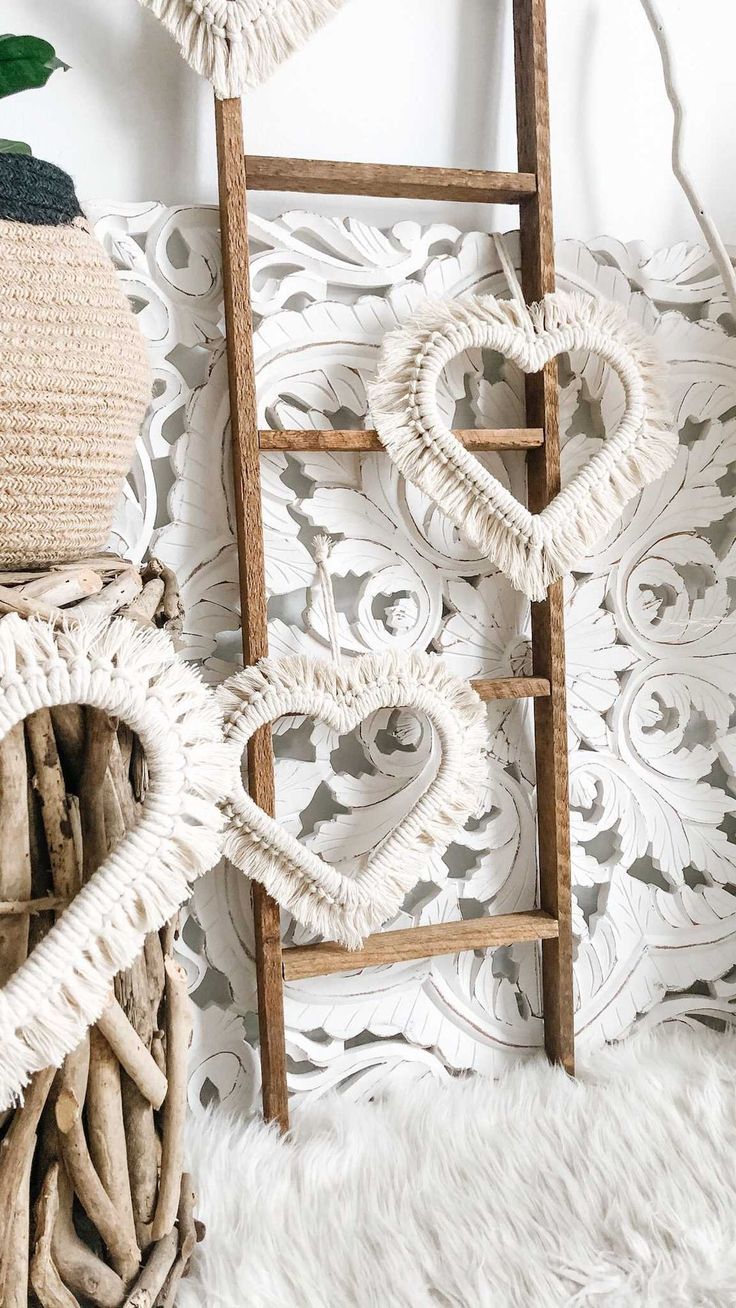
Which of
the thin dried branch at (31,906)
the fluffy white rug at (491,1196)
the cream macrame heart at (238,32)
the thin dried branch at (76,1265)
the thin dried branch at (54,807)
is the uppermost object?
the cream macrame heart at (238,32)

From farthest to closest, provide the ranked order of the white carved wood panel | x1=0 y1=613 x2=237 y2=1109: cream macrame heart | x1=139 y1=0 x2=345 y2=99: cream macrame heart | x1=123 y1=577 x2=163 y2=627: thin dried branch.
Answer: the white carved wood panel, x1=139 y1=0 x2=345 y2=99: cream macrame heart, x1=123 y1=577 x2=163 y2=627: thin dried branch, x1=0 y1=613 x2=237 y2=1109: cream macrame heart

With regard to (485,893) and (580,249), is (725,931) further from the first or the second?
(580,249)

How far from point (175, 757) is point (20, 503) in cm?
19

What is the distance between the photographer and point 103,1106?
66 cm

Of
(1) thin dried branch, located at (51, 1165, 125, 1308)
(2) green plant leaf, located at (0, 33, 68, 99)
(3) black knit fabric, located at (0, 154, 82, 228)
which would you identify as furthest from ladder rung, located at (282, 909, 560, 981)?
(2) green plant leaf, located at (0, 33, 68, 99)

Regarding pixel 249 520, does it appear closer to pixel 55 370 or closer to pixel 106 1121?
pixel 55 370

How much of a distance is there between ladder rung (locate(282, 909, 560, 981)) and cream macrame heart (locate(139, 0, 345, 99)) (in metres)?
0.78

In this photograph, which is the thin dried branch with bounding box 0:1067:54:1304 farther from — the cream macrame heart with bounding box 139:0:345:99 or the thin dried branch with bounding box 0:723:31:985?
the cream macrame heart with bounding box 139:0:345:99

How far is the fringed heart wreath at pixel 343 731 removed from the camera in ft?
2.74

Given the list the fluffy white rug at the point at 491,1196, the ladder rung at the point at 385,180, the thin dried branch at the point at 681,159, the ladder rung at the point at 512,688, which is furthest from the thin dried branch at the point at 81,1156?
the thin dried branch at the point at 681,159

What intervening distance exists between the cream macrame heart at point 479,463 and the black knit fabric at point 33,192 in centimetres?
32

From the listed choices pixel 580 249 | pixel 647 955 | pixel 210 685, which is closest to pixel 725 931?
pixel 647 955

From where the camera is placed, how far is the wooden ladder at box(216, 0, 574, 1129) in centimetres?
84

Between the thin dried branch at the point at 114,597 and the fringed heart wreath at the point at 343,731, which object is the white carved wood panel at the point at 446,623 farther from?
the thin dried branch at the point at 114,597
